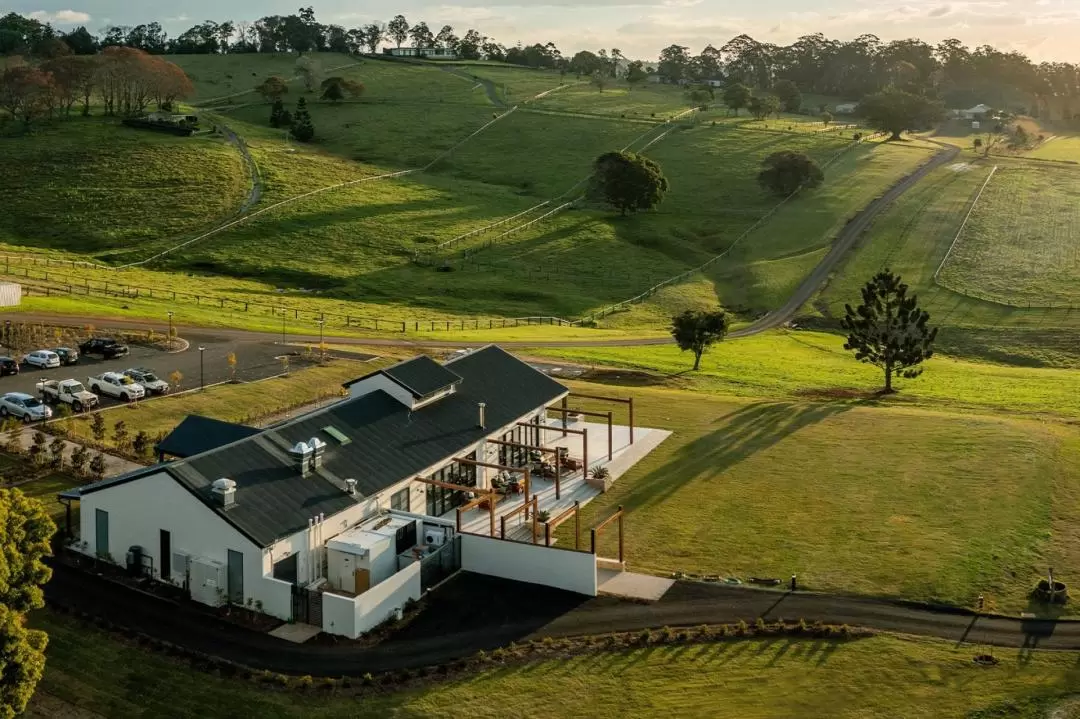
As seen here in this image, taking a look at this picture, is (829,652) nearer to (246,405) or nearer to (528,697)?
(528,697)

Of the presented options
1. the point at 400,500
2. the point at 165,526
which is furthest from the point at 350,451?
the point at 165,526

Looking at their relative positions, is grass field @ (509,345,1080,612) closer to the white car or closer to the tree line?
the white car

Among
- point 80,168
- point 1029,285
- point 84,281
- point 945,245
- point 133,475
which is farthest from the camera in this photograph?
point 80,168

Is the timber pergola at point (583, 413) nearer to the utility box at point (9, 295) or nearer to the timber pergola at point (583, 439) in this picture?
the timber pergola at point (583, 439)

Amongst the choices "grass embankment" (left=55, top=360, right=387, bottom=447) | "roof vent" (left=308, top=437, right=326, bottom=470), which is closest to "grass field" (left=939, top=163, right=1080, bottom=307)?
"grass embankment" (left=55, top=360, right=387, bottom=447)

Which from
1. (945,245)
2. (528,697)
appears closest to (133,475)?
(528,697)

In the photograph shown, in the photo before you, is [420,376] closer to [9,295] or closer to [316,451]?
[316,451]
